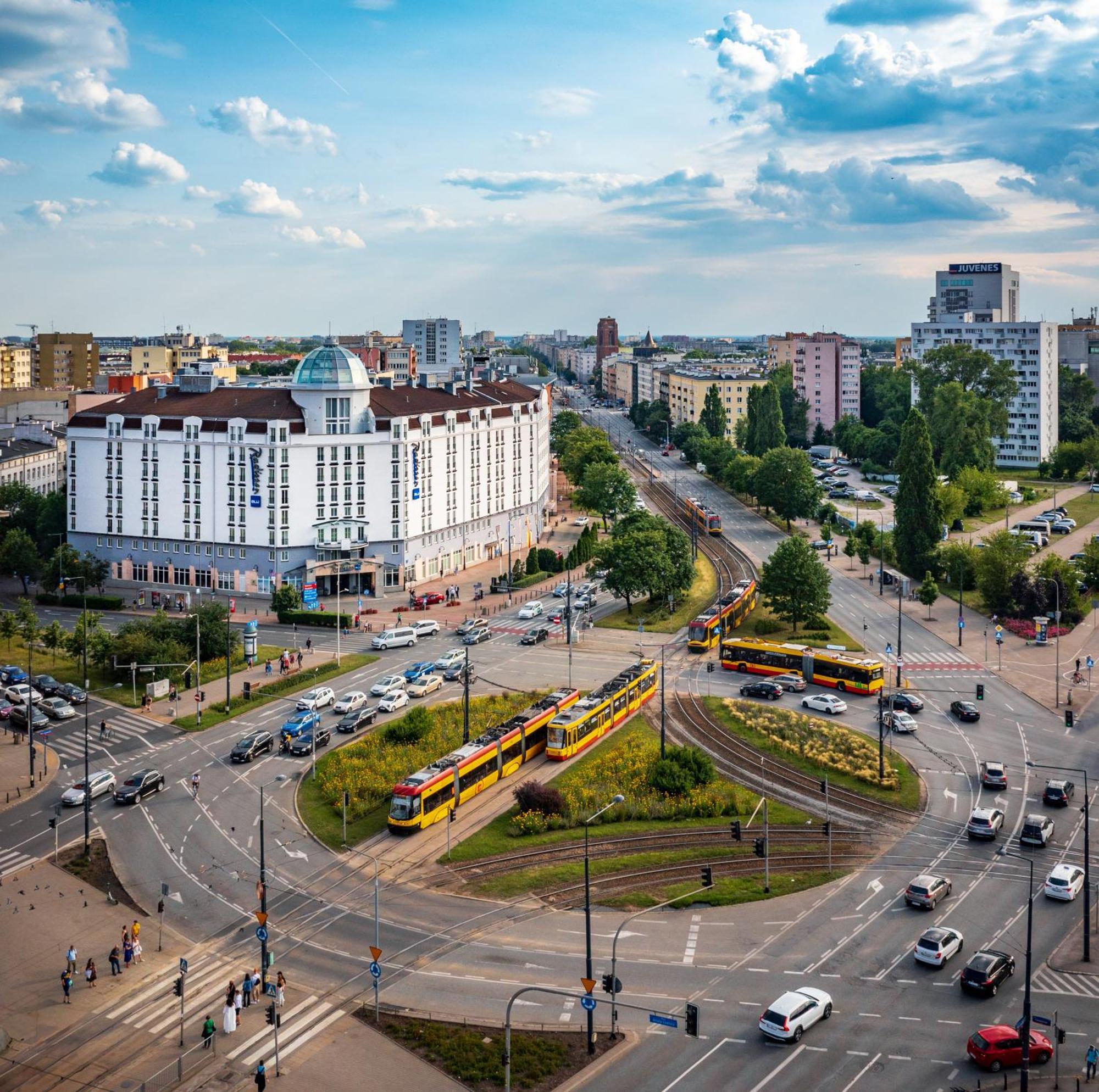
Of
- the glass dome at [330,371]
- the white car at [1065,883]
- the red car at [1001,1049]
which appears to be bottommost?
the red car at [1001,1049]

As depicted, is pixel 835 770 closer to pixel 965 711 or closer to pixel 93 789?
pixel 965 711

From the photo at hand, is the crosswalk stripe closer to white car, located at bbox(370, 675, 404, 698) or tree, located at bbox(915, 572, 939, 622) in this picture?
white car, located at bbox(370, 675, 404, 698)

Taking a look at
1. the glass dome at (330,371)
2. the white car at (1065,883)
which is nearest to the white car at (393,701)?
the white car at (1065,883)

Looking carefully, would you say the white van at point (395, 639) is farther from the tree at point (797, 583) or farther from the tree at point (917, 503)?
the tree at point (917, 503)

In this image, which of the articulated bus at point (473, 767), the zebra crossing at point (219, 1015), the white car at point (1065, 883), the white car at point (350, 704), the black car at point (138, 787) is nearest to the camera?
the zebra crossing at point (219, 1015)

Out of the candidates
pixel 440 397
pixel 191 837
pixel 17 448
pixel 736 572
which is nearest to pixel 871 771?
pixel 191 837

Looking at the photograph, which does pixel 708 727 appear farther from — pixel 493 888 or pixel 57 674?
pixel 57 674

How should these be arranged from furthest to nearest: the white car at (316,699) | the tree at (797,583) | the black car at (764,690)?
the tree at (797,583) < the black car at (764,690) < the white car at (316,699)
